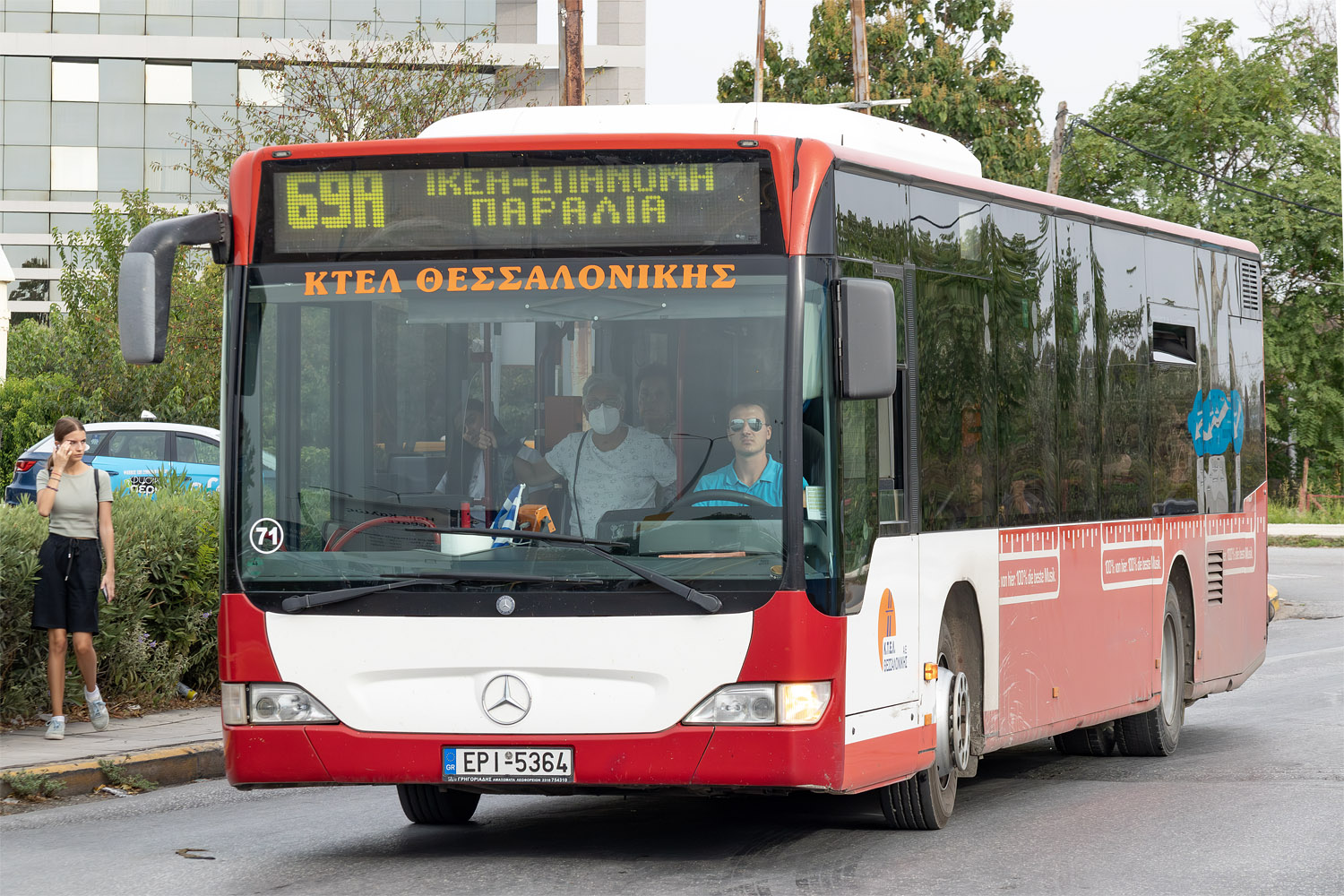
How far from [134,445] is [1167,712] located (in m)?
16.4

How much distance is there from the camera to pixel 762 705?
7.41 metres

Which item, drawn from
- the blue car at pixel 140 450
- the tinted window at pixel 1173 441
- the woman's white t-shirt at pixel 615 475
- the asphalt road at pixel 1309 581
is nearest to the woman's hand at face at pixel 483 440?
the woman's white t-shirt at pixel 615 475

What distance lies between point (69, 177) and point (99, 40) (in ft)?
15.3

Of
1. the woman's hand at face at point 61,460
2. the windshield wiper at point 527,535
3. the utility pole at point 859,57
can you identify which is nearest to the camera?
the windshield wiper at point 527,535

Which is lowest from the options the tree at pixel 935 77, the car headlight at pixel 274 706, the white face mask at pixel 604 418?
the car headlight at pixel 274 706

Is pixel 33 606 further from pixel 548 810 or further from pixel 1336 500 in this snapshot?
pixel 1336 500

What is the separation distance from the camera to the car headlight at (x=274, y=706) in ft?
25.2

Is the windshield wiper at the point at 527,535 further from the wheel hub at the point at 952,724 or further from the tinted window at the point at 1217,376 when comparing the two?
the tinted window at the point at 1217,376

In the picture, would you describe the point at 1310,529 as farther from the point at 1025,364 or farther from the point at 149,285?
the point at 149,285

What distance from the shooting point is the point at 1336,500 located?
51.4 meters

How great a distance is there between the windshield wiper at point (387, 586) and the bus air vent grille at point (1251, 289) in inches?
318

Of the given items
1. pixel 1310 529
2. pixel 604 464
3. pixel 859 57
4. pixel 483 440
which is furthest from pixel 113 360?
pixel 604 464

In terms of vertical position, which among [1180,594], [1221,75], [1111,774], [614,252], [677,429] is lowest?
[1111,774]

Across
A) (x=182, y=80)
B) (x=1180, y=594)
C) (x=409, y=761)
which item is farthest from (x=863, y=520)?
(x=182, y=80)
